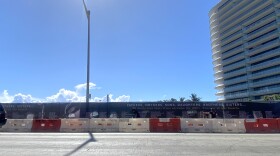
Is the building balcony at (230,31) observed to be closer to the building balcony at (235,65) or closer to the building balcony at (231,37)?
the building balcony at (231,37)

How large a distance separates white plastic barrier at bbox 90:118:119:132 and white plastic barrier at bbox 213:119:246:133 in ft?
21.7

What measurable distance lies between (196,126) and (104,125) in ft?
20.2

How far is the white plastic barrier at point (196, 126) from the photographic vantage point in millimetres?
20531

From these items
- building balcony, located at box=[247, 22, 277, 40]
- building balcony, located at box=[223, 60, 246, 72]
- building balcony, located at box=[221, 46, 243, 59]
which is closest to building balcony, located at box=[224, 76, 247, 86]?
building balcony, located at box=[223, 60, 246, 72]

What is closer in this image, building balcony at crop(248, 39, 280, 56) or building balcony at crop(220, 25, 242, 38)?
building balcony at crop(248, 39, 280, 56)

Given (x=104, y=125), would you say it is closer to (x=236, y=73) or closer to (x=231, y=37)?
(x=236, y=73)

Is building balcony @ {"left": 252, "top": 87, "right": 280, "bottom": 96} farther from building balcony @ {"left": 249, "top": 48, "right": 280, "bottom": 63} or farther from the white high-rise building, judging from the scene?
building balcony @ {"left": 249, "top": 48, "right": 280, "bottom": 63}

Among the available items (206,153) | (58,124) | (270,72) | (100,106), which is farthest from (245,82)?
(206,153)

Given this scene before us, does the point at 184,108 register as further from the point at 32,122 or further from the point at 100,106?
the point at 32,122

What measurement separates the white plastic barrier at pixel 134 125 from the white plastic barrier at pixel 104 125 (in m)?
0.34

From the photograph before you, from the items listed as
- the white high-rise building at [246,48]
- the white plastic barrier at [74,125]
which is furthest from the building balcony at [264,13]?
the white plastic barrier at [74,125]

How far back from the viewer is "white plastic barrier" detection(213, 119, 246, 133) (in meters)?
20.2

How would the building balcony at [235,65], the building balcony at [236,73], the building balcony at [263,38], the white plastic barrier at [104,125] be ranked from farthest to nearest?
the building balcony at [235,65] → the building balcony at [236,73] → the building balcony at [263,38] → the white plastic barrier at [104,125]

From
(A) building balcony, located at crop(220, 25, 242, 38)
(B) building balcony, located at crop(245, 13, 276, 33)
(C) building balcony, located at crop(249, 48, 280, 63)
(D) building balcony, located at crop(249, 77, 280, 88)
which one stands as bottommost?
(D) building balcony, located at crop(249, 77, 280, 88)
